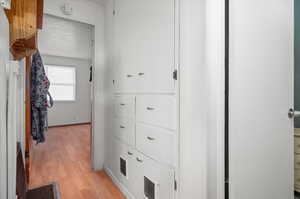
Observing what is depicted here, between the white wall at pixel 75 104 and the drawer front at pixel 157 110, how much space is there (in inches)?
175

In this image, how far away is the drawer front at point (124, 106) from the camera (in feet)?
5.06

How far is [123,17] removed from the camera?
67.3 inches

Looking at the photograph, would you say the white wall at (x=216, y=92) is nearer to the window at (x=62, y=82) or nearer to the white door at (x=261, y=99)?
the white door at (x=261, y=99)

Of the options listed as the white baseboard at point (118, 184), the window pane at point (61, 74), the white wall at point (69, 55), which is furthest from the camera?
the window pane at point (61, 74)

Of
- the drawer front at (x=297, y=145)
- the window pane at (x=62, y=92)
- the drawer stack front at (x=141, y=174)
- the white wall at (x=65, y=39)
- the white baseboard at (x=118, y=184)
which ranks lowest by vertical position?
the white baseboard at (x=118, y=184)

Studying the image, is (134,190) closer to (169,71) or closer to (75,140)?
(169,71)

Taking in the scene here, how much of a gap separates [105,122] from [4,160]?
171 centimetres

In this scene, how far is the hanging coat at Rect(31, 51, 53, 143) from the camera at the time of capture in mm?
1735

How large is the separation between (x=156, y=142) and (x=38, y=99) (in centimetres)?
143

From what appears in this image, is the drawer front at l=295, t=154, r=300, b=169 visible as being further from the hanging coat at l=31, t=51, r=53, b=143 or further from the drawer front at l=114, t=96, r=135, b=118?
the hanging coat at l=31, t=51, r=53, b=143

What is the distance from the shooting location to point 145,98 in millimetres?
1352

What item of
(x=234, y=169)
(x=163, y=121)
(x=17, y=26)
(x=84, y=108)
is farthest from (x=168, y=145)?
(x=84, y=108)

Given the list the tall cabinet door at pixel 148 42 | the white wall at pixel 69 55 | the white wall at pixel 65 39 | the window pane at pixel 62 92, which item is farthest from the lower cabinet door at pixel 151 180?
the window pane at pixel 62 92

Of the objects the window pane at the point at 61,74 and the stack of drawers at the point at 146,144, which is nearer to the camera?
the stack of drawers at the point at 146,144
